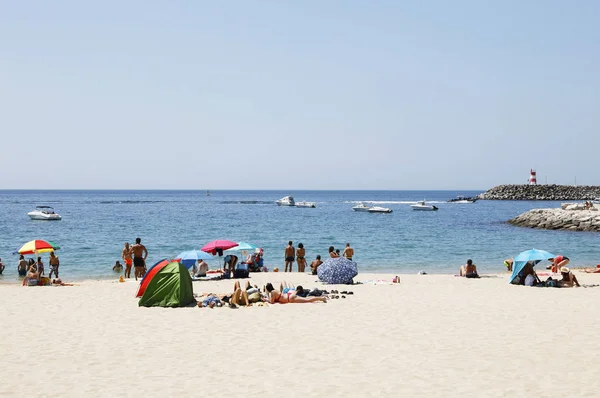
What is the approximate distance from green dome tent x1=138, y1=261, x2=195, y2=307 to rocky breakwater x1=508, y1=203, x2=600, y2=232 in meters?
48.0

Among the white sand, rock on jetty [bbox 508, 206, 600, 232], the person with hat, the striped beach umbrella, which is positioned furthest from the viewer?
rock on jetty [bbox 508, 206, 600, 232]

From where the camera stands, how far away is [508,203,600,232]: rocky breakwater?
54.0m

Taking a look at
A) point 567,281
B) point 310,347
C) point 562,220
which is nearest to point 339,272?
point 567,281

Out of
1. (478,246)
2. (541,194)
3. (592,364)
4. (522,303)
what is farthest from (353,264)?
(541,194)

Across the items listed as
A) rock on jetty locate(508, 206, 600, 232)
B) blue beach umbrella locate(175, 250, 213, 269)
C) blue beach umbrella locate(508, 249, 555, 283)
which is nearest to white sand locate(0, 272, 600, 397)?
blue beach umbrella locate(508, 249, 555, 283)

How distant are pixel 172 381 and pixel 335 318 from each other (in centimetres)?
587

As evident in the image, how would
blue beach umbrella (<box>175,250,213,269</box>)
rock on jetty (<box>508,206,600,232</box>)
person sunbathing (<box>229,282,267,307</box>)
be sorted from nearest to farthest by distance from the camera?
person sunbathing (<box>229,282,267,307</box>)
blue beach umbrella (<box>175,250,213,269</box>)
rock on jetty (<box>508,206,600,232</box>)

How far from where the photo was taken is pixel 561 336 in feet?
38.2

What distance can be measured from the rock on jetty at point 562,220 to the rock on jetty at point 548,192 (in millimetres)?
83729

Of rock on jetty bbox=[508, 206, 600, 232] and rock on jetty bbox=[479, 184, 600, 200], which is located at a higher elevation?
rock on jetty bbox=[479, 184, 600, 200]

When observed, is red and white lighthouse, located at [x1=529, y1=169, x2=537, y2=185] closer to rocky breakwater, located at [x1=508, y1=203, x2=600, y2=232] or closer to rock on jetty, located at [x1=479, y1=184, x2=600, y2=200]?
rock on jetty, located at [x1=479, y1=184, x2=600, y2=200]

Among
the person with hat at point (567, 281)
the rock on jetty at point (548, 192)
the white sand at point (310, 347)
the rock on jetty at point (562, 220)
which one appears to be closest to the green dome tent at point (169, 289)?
the white sand at point (310, 347)

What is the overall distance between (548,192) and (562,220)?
95.1 meters

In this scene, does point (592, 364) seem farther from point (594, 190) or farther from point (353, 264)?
point (594, 190)
